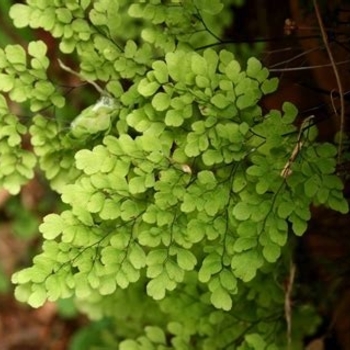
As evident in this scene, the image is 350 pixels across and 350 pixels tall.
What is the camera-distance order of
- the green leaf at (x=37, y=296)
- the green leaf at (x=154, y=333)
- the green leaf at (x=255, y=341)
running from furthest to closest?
the green leaf at (x=154, y=333), the green leaf at (x=255, y=341), the green leaf at (x=37, y=296)

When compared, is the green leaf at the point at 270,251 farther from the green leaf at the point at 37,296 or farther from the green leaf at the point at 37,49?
the green leaf at the point at 37,49

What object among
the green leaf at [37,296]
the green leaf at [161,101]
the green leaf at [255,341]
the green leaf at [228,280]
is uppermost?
the green leaf at [161,101]

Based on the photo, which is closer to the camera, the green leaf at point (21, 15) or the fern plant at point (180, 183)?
the fern plant at point (180, 183)

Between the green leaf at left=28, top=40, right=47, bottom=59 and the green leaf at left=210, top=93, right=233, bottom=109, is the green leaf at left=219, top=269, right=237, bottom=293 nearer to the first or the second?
the green leaf at left=210, top=93, right=233, bottom=109

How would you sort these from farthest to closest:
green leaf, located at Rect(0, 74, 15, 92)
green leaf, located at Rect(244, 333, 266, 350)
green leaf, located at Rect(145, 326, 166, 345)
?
1. green leaf, located at Rect(145, 326, 166, 345)
2. green leaf, located at Rect(244, 333, 266, 350)
3. green leaf, located at Rect(0, 74, 15, 92)

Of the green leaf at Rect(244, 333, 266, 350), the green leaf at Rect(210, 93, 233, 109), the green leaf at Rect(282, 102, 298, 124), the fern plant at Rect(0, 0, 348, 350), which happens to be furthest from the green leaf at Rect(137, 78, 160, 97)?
the green leaf at Rect(244, 333, 266, 350)

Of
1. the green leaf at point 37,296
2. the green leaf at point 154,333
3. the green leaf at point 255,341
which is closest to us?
the green leaf at point 37,296

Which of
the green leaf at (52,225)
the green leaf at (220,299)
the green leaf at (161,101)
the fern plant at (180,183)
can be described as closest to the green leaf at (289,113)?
the fern plant at (180,183)

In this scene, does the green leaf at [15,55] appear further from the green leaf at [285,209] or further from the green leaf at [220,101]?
the green leaf at [285,209]

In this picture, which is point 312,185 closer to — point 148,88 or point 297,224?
point 297,224

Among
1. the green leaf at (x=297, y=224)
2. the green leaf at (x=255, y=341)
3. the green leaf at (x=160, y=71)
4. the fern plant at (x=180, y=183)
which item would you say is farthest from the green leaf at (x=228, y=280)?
the green leaf at (x=160, y=71)

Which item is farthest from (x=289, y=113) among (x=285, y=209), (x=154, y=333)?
(x=154, y=333)

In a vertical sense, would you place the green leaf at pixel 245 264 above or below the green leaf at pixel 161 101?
below
